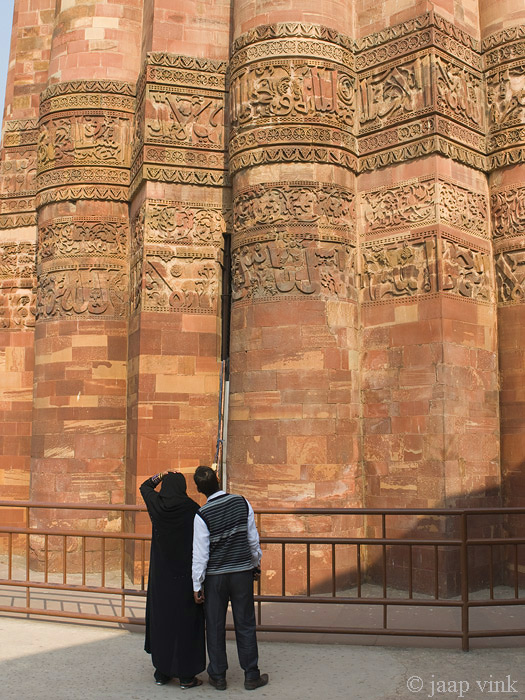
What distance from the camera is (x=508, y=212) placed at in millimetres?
10688

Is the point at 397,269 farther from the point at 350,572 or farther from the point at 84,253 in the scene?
Result: the point at 84,253

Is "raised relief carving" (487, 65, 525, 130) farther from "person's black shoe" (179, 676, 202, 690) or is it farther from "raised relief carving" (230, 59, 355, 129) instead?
"person's black shoe" (179, 676, 202, 690)

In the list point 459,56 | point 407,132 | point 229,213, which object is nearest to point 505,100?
point 459,56

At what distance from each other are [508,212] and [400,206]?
163cm

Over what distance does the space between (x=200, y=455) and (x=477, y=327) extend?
4637mm

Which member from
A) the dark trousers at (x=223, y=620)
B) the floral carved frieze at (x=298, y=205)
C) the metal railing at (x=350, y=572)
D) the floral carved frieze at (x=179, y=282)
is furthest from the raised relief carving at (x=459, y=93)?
the dark trousers at (x=223, y=620)

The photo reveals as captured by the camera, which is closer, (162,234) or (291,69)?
(291,69)

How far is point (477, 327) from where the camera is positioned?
10305 millimetres

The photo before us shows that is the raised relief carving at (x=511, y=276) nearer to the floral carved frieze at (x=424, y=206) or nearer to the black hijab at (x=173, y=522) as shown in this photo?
the floral carved frieze at (x=424, y=206)

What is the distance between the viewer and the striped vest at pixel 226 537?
219 inches

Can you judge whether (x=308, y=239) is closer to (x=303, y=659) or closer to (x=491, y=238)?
(x=491, y=238)

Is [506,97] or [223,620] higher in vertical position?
[506,97]

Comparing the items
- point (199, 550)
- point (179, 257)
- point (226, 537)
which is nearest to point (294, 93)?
point (179, 257)

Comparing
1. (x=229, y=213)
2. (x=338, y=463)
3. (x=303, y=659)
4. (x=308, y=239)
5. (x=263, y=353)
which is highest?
(x=229, y=213)
